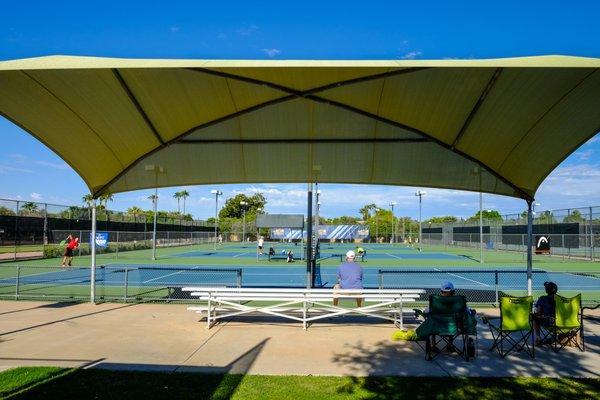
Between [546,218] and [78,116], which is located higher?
[78,116]

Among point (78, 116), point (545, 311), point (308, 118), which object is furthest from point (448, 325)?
point (78, 116)

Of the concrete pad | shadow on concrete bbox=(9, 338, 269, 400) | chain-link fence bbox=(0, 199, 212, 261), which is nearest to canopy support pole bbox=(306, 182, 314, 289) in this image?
the concrete pad

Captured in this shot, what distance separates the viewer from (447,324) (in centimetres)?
752

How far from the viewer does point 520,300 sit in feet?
25.9

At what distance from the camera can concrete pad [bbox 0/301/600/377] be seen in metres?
6.93

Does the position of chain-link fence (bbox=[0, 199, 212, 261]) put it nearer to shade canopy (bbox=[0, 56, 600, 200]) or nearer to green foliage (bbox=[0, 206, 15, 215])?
green foliage (bbox=[0, 206, 15, 215])

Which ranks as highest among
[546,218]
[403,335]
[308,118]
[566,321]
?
[308,118]

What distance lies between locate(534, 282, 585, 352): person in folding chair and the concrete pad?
10.4 inches

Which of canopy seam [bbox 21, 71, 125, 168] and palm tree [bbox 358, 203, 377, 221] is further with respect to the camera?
palm tree [bbox 358, 203, 377, 221]

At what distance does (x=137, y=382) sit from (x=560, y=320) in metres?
6.80

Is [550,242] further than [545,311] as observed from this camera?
Yes

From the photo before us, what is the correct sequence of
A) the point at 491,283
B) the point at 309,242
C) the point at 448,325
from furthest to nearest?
1. the point at 491,283
2. the point at 309,242
3. the point at 448,325

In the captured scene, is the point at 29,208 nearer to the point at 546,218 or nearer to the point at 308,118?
the point at 308,118

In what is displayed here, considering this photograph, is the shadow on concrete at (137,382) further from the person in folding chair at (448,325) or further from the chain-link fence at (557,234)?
the chain-link fence at (557,234)
